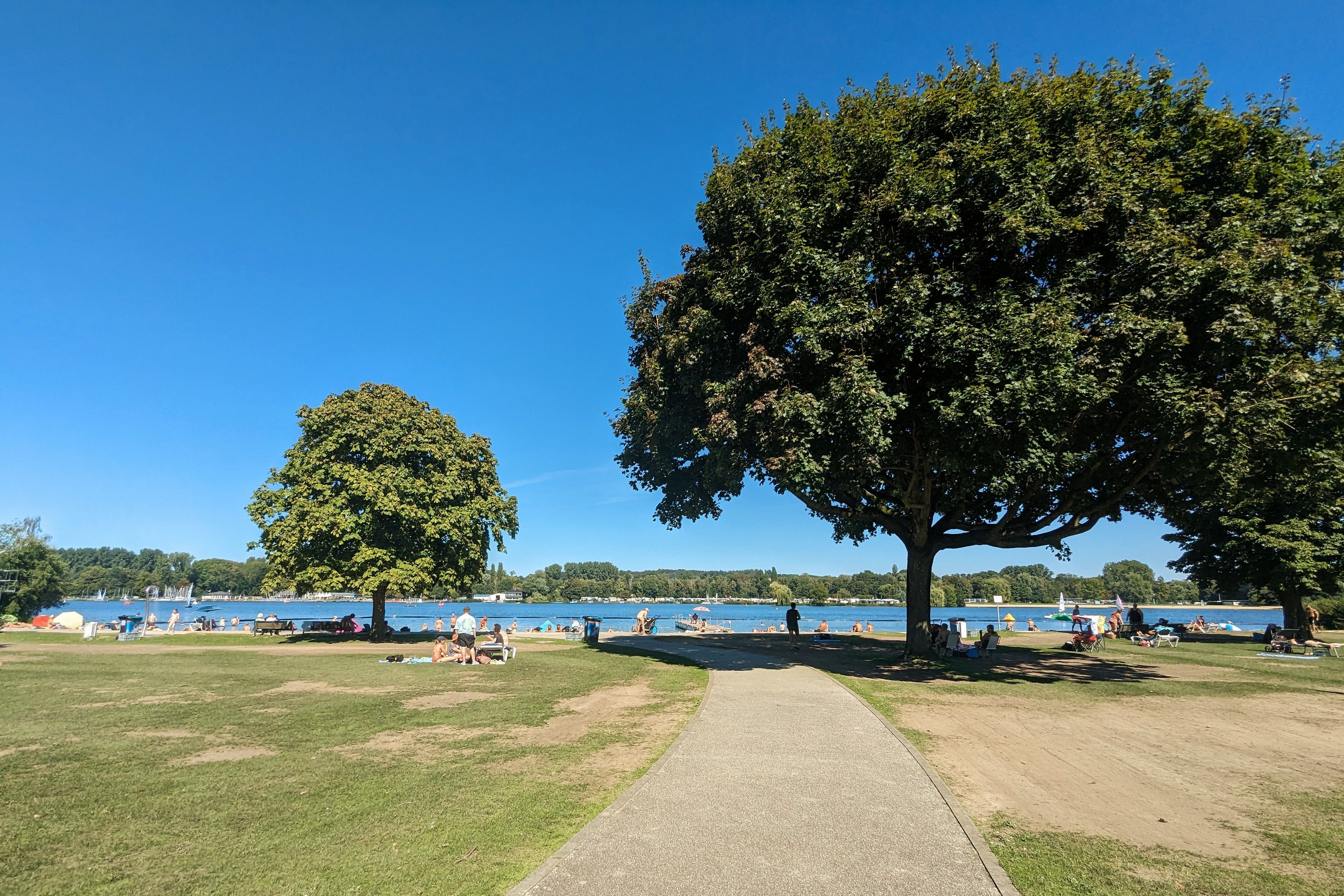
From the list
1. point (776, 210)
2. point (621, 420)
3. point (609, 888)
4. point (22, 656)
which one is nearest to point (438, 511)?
point (621, 420)

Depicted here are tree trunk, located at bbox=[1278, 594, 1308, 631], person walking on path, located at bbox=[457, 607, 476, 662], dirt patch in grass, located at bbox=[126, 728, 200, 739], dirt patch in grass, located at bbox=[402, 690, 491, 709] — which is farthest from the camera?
tree trunk, located at bbox=[1278, 594, 1308, 631]

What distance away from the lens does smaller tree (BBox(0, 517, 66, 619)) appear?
125 ft

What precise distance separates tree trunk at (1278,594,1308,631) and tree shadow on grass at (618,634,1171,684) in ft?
44.4

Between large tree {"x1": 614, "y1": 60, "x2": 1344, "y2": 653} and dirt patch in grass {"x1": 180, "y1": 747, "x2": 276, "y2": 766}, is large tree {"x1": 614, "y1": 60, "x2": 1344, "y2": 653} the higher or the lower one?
the higher one

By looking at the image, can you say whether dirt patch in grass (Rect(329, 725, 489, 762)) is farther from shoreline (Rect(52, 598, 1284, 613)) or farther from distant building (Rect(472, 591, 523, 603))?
distant building (Rect(472, 591, 523, 603))

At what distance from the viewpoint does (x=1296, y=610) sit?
29.5 metres

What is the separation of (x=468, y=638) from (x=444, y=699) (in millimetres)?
6611

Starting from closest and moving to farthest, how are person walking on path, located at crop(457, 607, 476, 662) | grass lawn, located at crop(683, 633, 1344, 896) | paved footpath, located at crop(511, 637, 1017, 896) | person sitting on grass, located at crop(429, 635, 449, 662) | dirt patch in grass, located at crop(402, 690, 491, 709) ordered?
1. paved footpath, located at crop(511, 637, 1017, 896)
2. grass lawn, located at crop(683, 633, 1344, 896)
3. dirt patch in grass, located at crop(402, 690, 491, 709)
4. person walking on path, located at crop(457, 607, 476, 662)
5. person sitting on grass, located at crop(429, 635, 449, 662)

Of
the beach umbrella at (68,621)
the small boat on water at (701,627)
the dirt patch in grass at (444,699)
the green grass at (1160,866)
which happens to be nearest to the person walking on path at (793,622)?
the small boat on water at (701,627)

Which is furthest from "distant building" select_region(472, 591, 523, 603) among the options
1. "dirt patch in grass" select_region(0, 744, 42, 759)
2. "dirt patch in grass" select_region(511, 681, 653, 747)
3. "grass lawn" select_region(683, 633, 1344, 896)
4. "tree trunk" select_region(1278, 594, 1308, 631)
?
"dirt patch in grass" select_region(0, 744, 42, 759)

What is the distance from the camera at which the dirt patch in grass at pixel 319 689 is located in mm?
14102

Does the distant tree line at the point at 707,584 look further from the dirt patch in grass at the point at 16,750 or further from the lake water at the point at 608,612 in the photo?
the dirt patch in grass at the point at 16,750

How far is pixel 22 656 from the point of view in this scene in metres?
19.6

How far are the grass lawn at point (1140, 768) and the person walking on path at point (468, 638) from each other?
10.8 metres
